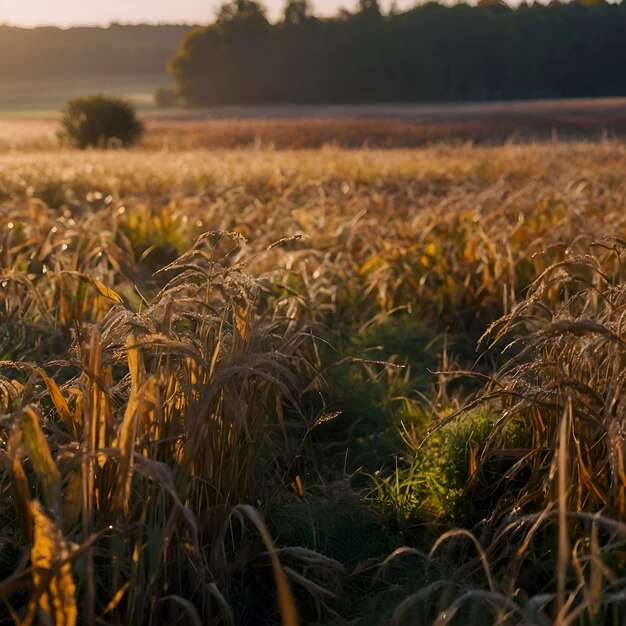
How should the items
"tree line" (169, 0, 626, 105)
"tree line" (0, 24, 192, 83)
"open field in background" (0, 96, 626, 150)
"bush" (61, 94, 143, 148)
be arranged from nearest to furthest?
"open field in background" (0, 96, 626, 150), "bush" (61, 94, 143, 148), "tree line" (169, 0, 626, 105), "tree line" (0, 24, 192, 83)

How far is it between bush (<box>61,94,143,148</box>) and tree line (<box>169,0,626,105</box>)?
110ft

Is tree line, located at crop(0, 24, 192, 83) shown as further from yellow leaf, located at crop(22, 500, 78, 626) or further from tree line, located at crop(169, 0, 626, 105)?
yellow leaf, located at crop(22, 500, 78, 626)

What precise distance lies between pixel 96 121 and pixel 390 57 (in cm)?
3650

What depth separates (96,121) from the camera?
67.7 ft

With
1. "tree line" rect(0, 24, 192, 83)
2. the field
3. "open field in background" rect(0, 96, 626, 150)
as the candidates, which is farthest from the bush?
"tree line" rect(0, 24, 192, 83)

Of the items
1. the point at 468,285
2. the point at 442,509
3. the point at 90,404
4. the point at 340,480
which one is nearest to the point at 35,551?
the point at 90,404

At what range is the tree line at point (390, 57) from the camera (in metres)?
52.3

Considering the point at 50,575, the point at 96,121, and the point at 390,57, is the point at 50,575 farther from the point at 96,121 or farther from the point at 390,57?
the point at 390,57

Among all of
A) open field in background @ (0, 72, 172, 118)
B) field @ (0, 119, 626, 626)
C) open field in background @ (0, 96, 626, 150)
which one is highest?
open field in background @ (0, 72, 172, 118)

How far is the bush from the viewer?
2044cm

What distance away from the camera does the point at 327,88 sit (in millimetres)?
54750

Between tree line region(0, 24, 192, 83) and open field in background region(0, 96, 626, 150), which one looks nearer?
open field in background region(0, 96, 626, 150)

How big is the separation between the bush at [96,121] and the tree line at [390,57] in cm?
3339

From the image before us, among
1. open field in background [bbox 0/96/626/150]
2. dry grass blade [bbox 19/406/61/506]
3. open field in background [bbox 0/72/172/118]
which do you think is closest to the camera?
dry grass blade [bbox 19/406/61/506]
